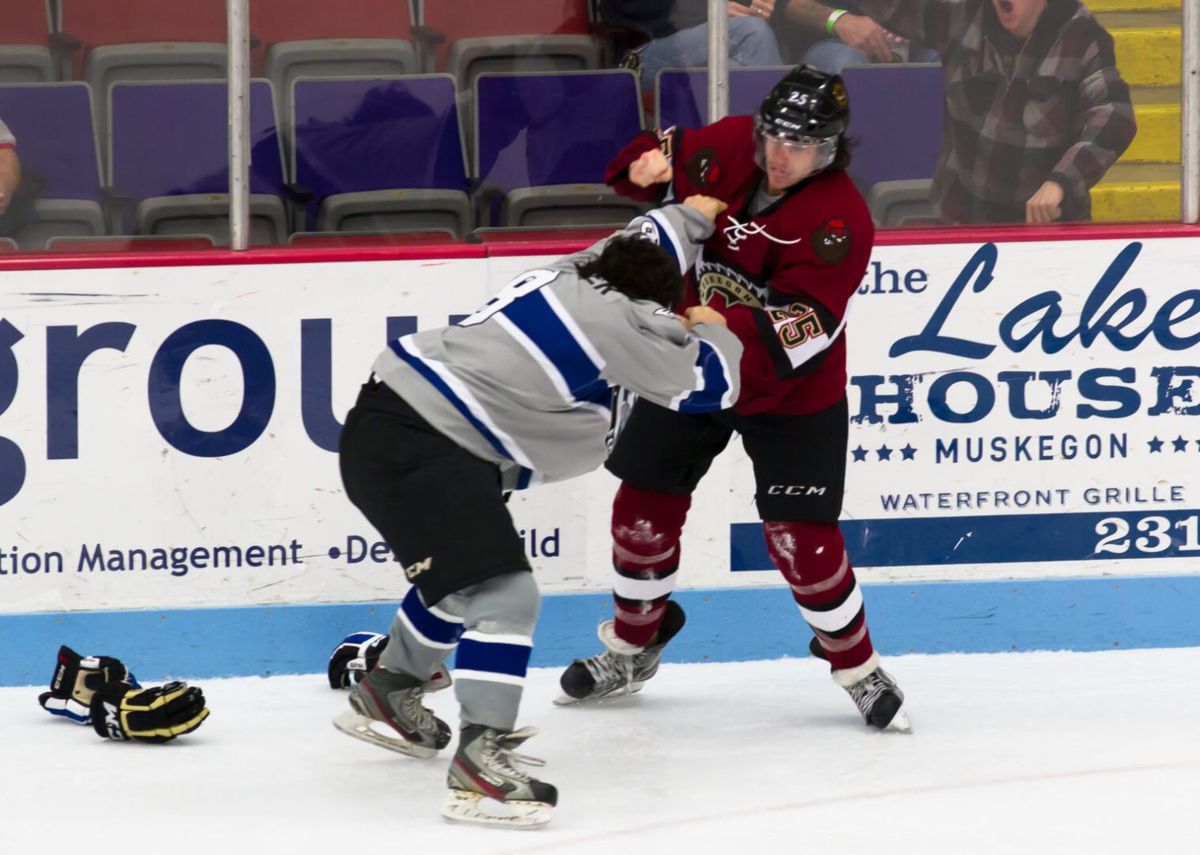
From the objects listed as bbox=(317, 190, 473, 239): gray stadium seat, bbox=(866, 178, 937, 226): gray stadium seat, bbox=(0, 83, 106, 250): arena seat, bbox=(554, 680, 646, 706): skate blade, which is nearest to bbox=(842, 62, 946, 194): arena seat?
bbox=(866, 178, 937, 226): gray stadium seat

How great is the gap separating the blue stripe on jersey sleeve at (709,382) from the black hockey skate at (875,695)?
2.76 feet

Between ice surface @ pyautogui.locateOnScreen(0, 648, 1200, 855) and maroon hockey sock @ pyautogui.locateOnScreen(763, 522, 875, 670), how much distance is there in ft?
0.63

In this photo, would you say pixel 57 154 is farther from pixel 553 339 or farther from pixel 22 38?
pixel 553 339

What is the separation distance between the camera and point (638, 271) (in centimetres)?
296

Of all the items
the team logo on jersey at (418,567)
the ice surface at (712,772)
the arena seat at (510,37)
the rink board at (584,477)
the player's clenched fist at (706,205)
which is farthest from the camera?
the arena seat at (510,37)

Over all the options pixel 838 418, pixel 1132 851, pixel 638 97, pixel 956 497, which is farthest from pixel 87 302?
pixel 1132 851

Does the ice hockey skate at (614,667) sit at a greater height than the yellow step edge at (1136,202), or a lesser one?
lesser

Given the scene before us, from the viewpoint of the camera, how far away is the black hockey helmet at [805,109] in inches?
130

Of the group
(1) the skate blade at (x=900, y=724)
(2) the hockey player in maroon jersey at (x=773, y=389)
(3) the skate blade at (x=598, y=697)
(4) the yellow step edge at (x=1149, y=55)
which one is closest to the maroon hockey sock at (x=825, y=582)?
(2) the hockey player in maroon jersey at (x=773, y=389)

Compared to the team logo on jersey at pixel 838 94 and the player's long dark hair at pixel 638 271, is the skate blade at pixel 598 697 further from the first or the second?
the team logo on jersey at pixel 838 94

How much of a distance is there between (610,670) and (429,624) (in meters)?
0.70

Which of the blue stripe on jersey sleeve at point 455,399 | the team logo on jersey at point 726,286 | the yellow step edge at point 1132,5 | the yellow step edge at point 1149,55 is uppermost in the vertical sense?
the yellow step edge at point 1132,5

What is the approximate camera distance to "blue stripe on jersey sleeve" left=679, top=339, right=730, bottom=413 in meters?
2.99

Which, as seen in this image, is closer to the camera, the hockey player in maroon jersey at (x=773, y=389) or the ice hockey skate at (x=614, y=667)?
the hockey player in maroon jersey at (x=773, y=389)
